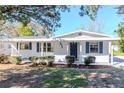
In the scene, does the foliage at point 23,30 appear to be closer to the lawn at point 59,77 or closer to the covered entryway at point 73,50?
the lawn at point 59,77

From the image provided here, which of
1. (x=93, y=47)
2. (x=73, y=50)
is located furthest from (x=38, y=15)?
(x=93, y=47)

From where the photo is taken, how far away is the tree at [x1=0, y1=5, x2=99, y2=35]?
16.5ft

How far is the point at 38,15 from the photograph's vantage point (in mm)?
5320

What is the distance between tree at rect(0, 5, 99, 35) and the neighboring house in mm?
790

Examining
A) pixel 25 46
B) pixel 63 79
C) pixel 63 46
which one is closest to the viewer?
pixel 63 79

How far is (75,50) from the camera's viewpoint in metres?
7.16

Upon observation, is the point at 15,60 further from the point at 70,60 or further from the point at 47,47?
the point at 70,60

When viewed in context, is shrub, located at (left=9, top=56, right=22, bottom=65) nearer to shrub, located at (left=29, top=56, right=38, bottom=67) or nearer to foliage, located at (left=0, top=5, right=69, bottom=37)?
shrub, located at (left=29, top=56, right=38, bottom=67)

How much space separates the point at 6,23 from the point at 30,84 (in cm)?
154

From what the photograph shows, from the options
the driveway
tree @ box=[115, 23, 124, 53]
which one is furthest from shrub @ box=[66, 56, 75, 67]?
tree @ box=[115, 23, 124, 53]

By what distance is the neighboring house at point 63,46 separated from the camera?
20.9ft

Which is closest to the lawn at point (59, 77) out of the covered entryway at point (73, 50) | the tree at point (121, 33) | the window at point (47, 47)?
A: the covered entryway at point (73, 50)

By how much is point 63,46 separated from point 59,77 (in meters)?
1.67

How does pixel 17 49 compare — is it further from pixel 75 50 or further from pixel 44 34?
pixel 75 50
